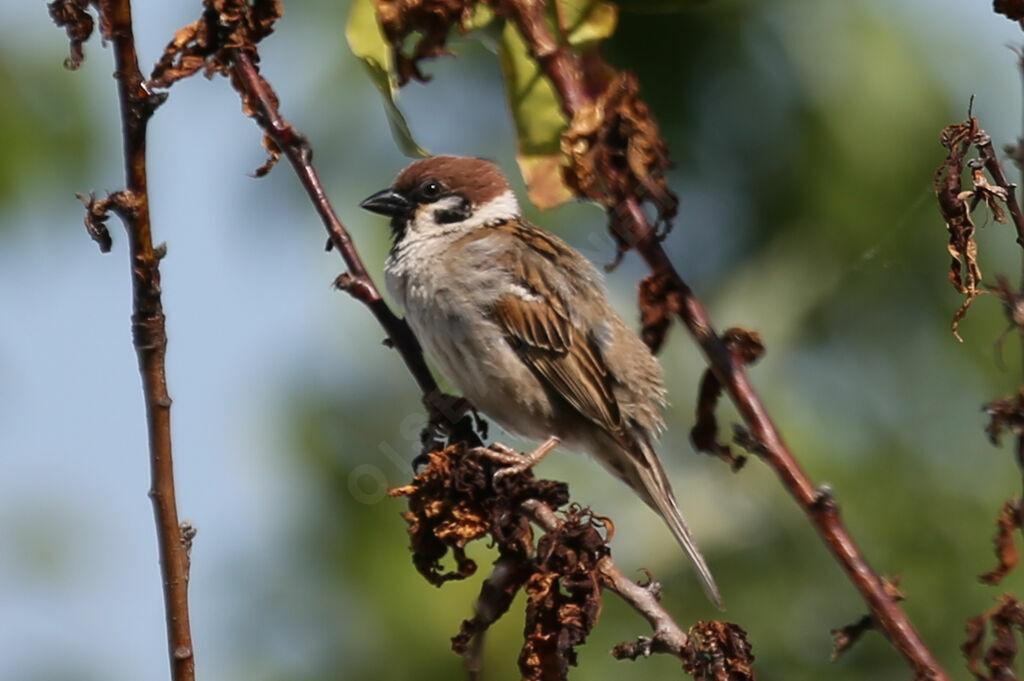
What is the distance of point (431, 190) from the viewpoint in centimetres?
402

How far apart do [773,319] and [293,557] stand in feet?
4.34

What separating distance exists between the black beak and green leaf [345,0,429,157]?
1.63 m

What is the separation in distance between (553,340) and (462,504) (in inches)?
58.6

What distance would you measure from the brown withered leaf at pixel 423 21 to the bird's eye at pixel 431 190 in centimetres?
175

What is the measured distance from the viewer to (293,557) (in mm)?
3348

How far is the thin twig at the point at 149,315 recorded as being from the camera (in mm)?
1535

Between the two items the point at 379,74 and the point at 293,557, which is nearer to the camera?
the point at 379,74

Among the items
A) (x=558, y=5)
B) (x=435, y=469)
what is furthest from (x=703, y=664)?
(x=558, y=5)

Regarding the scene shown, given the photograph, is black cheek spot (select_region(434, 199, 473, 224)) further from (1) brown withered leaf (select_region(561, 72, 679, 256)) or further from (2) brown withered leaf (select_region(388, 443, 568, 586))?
(1) brown withered leaf (select_region(561, 72, 679, 256))

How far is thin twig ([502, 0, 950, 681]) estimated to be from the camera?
1.64m

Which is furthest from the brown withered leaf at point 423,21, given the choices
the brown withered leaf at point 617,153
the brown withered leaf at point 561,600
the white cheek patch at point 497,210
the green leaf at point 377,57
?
the white cheek patch at point 497,210

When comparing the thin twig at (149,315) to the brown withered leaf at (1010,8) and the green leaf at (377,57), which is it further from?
the brown withered leaf at (1010,8)

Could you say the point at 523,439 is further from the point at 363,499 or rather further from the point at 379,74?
the point at 379,74

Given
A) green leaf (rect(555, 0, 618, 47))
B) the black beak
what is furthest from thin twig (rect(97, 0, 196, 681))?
the black beak
